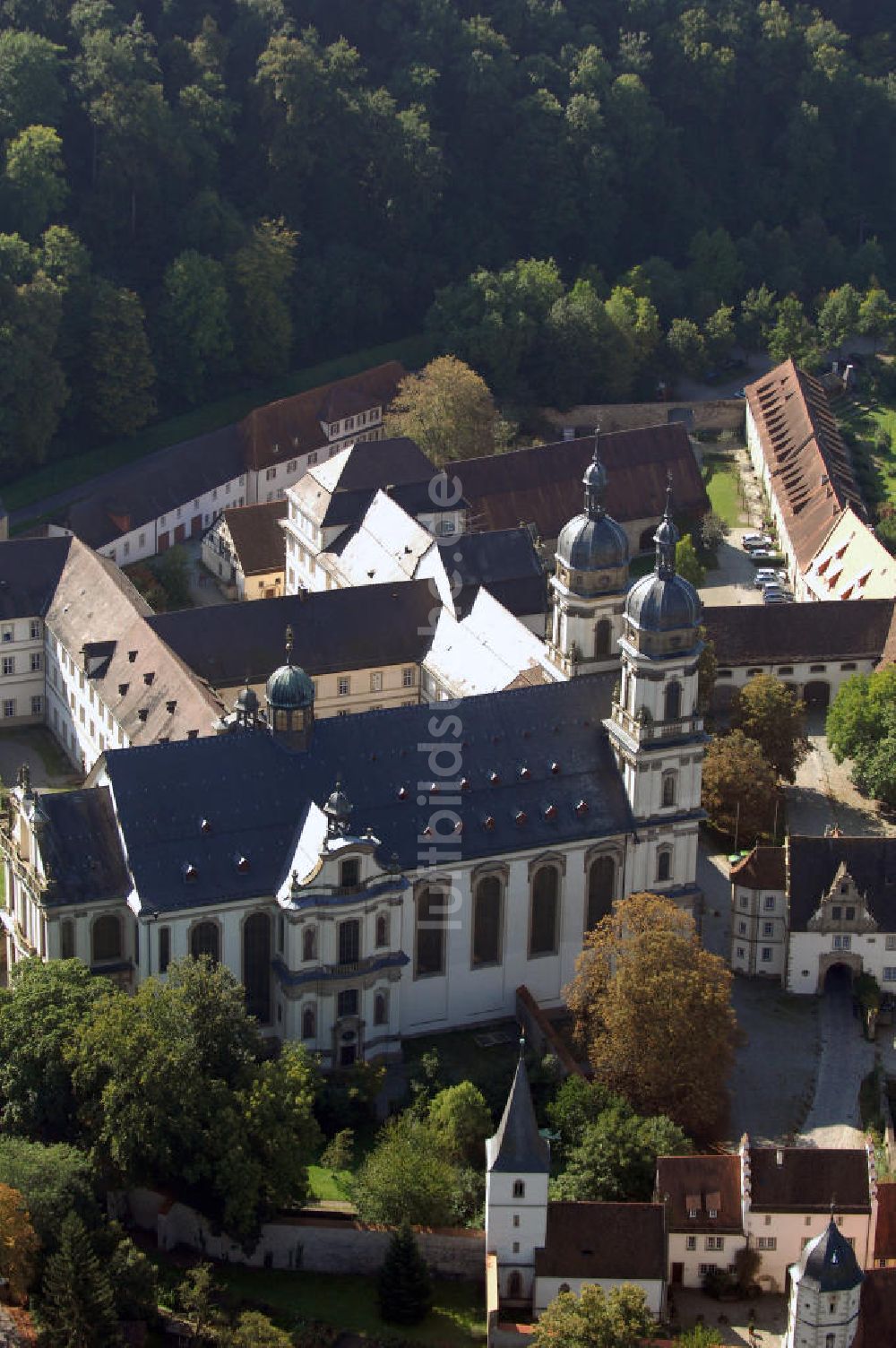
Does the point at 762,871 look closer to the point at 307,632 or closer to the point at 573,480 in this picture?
the point at 307,632

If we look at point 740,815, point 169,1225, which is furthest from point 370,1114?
point 740,815

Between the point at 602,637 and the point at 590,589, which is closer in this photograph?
the point at 590,589

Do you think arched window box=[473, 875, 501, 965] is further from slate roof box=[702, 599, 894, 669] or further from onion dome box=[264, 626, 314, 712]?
slate roof box=[702, 599, 894, 669]

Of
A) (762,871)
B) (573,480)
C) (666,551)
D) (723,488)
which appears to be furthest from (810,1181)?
(723,488)

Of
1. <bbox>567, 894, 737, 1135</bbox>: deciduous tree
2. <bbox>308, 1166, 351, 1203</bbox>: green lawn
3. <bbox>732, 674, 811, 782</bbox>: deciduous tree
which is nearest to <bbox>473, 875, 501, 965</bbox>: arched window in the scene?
<bbox>567, 894, 737, 1135</bbox>: deciduous tree

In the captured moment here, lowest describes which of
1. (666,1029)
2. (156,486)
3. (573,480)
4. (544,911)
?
(666,1029)

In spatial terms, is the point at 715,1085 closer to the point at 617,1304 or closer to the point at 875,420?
the point at 617,1304
